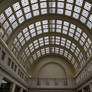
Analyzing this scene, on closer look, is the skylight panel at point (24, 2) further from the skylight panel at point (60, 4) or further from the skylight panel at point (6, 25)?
the skylight panel at point (60, 4)

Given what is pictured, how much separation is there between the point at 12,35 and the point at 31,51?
53.4 feet

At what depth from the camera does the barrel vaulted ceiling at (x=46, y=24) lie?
82.6 feet

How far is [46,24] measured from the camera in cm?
3541

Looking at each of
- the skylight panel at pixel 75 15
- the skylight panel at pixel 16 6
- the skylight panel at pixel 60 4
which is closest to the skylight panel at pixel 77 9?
the skylight panel at pixel 75 15

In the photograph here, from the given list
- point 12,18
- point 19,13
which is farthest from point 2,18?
point 19,13

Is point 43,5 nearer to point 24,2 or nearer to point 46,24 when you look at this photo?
point 24,2

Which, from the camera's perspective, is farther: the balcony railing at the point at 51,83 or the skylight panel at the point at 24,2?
the balcony railing at the point at 51,83

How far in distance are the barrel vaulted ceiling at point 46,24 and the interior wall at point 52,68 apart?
6.67 metres

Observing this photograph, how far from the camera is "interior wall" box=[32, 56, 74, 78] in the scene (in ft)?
151

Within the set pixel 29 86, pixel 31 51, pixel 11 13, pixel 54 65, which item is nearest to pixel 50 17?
pixel 11 13

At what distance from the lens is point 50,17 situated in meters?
31.1

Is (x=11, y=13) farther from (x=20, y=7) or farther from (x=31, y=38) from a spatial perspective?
(x=31, y=38)

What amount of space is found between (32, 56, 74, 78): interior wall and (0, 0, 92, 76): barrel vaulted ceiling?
21.9 ft

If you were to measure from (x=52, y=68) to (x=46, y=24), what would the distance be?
20786 millimetres
